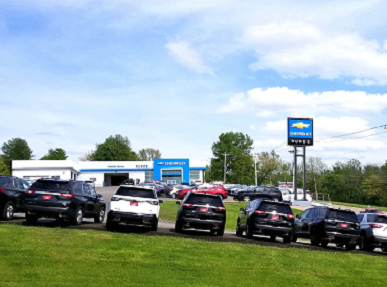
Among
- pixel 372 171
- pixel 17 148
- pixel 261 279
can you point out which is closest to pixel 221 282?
pixel 261 279

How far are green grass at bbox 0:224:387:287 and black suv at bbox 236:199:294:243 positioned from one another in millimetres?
3496

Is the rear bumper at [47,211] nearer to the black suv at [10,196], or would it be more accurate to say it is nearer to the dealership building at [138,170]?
the black suv at [10,196]

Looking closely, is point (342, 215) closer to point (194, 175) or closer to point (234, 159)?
point (194, 175)

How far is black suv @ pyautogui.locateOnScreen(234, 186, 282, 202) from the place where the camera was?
47425 mm

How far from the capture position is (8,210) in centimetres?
1984

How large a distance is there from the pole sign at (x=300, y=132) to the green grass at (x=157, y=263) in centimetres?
4492

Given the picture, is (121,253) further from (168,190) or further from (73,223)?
(168,190)

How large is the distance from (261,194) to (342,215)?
29.5 meters

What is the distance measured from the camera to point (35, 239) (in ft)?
44.3

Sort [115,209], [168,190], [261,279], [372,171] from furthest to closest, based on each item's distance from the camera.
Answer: [372,171]
[168,190]
[115,209]
[261,279]

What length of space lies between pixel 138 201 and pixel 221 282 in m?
8.09

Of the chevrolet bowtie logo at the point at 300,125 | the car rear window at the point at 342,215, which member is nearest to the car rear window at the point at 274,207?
the car rear window at the point at 342,215

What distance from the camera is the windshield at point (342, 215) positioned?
1941 centimetres

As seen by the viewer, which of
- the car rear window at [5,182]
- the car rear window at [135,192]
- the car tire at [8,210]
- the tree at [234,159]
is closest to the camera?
the car rear window at [135,192]
